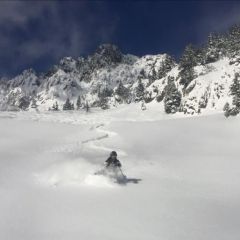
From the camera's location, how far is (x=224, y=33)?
11212 centimetres

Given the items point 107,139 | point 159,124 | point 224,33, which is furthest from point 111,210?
point 224,33

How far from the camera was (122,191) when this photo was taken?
2127 centimetres

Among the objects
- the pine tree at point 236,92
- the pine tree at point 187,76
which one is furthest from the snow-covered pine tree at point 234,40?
the pine tree at point 236,92

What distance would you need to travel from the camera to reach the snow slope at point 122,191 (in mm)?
15094

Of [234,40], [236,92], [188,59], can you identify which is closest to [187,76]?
[188,59]

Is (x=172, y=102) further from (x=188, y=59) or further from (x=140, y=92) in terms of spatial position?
(x=140, y=92)

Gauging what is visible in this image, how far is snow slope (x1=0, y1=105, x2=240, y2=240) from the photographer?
15094 millimetres

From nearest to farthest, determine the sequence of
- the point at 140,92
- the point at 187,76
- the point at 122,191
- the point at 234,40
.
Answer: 1. the point at 122,191
2. the point at 187,76
3. the point at 234,40
4. the point at 140,92

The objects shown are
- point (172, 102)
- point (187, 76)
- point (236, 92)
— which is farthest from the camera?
point (187, 76)

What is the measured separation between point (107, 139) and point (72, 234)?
97.2 feet

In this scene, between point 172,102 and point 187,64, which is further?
point 187,64

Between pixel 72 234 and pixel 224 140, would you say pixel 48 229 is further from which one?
pixel 224 140

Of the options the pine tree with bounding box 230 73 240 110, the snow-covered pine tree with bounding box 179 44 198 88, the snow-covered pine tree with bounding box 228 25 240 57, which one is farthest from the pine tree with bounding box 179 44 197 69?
the pine tree with bounding box 230 73 240 110

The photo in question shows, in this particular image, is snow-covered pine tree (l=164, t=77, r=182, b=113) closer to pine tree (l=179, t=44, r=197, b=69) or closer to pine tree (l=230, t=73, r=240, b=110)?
pine tree (l=230, t=73, r=240, b=110)
